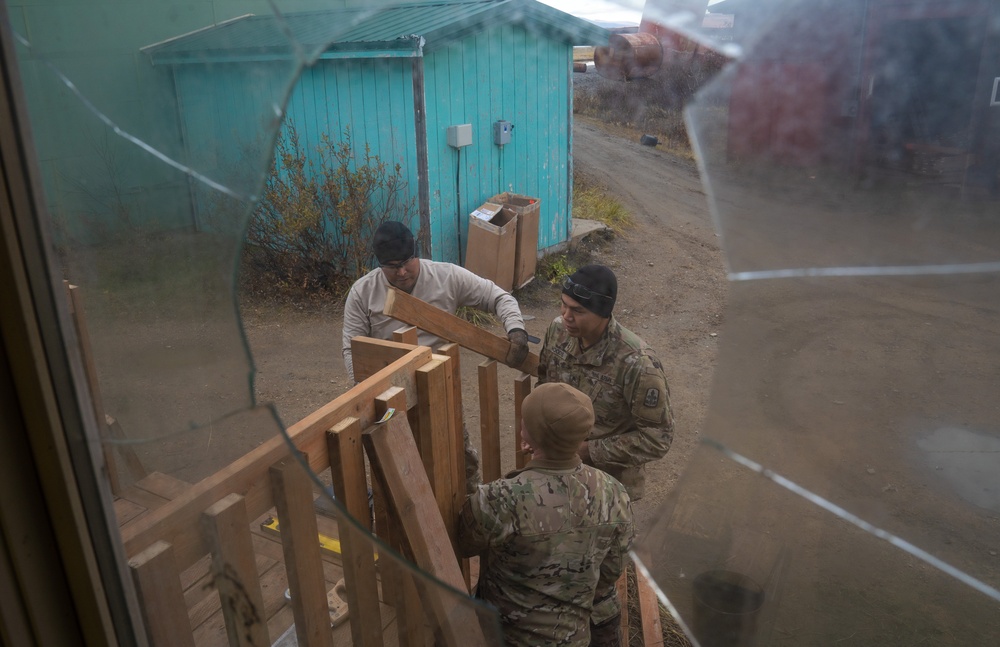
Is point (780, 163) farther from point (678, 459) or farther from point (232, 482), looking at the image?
point (678, 459)

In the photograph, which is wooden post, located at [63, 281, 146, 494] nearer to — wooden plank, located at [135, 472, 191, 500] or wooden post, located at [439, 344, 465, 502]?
wooden plank, located at [135, 472, 191, 500]

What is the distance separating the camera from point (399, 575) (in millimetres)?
1158

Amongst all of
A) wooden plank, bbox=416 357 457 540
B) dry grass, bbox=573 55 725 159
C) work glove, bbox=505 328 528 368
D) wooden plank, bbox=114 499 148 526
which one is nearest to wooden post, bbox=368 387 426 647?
wooden plank, bbox=416 357 457 540

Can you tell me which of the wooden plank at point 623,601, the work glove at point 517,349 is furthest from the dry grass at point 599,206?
the wooden plank at point 623,601

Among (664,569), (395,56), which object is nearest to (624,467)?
(664,569)

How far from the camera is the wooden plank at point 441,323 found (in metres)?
1.95

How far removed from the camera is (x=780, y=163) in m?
0.74

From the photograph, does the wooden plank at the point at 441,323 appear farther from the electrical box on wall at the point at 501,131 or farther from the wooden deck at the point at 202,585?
the electrical box on wall at the point at 501,131

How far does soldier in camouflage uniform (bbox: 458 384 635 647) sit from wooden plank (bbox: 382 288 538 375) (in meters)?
0.45

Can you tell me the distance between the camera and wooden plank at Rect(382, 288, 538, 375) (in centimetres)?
195

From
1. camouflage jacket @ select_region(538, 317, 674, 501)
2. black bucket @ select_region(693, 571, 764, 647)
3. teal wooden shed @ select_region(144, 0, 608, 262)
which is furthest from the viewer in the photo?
teal wooden shed @ select_region(144, 0, 608, 262)

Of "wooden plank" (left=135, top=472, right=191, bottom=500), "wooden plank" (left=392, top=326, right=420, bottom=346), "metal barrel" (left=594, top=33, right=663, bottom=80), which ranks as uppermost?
"metal barrel" (left=594, top=33, right=663, bottom=80)

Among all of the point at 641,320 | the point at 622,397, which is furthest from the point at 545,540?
the point at 641,320

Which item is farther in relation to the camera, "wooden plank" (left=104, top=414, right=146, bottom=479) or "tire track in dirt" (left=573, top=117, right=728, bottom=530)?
"tire track in dirt" (left=573, top=117, right=728, bottom=530)
